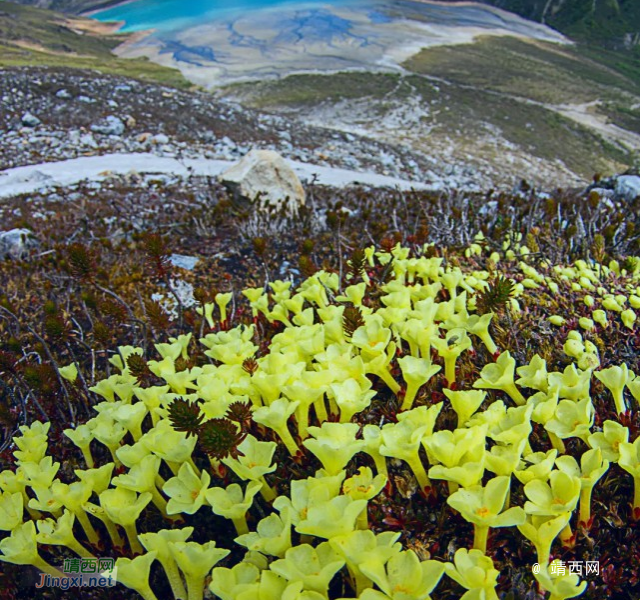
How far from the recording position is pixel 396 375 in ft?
10.3

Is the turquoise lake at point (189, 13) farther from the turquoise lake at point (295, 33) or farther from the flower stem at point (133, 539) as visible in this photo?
the flower stem at point (133, 539)

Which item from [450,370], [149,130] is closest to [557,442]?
[450,370]

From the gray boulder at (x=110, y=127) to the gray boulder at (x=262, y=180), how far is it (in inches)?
596

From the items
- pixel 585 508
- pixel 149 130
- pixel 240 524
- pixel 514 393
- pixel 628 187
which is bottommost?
pixel 240 524

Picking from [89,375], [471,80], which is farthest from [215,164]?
[471,80]

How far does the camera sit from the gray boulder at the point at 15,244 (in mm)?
6730

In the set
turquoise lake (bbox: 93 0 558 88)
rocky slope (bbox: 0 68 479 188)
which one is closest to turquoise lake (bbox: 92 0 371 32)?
turquoise lake (bbox: 93 0 558 88)

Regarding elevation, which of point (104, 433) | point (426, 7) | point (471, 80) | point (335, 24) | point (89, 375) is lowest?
point (89, 375)

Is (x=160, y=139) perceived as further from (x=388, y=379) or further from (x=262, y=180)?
(x=388, y=379)

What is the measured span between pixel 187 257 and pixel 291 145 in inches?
745

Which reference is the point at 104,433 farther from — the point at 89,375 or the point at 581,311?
the point at 581,311

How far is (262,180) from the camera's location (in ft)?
29.2

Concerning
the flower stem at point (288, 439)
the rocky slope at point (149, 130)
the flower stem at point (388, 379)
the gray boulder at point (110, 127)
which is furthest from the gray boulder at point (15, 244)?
the gray boulder at point (110, 127)

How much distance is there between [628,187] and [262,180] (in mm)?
6777
